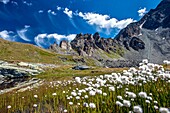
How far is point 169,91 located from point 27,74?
89.6 metres

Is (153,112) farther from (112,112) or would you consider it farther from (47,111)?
(47,111)

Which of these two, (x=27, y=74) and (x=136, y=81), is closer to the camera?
(x=136, y=81)

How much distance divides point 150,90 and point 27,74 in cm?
8810

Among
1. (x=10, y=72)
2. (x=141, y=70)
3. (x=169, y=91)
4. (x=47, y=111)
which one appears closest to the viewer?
(x=169, y=91)

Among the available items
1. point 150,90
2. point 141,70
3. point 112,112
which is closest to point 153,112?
point 112,112

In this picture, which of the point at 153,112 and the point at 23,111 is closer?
the point at 153,112

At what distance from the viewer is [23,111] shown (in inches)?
606

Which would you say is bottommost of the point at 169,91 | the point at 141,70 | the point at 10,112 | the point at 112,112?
the point at 10,112

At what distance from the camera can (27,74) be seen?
9438 cm

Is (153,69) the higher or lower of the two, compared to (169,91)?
higher

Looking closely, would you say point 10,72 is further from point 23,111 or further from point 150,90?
point 150,90

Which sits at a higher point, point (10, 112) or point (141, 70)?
point (141, 70)

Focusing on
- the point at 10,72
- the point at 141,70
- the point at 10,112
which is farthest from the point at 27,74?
the point at 141,70

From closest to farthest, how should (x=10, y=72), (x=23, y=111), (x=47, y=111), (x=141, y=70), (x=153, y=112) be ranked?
(x=153, y=112)
(x=141, y=70)
(x=47, y=111)
(x=23, y=111)
(x=10, y=72)
